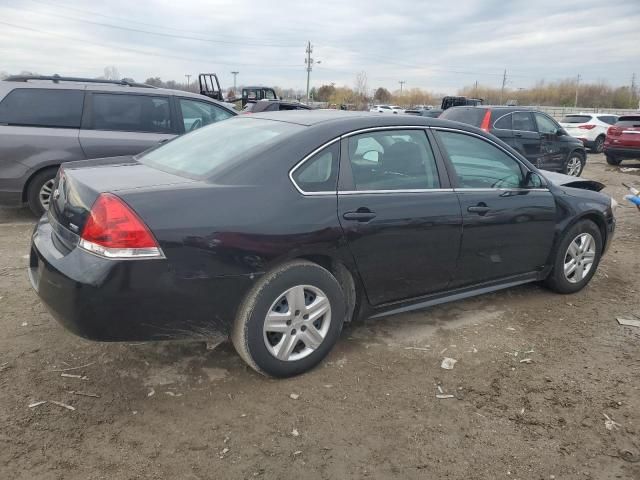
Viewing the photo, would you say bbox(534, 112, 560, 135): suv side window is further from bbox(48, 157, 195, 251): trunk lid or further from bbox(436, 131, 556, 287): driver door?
bbox(48, 157, 195, 251): trunk lid

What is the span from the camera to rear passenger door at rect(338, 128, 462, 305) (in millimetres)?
3262

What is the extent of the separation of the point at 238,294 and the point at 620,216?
752 cm

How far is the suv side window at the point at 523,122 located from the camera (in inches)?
424

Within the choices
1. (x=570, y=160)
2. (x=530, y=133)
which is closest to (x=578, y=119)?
(x=570, y=160)

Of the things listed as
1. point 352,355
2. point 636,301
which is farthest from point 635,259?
point 352,355

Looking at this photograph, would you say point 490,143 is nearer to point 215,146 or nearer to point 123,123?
point 215,146

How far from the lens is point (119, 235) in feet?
8.42

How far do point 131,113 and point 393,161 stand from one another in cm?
454

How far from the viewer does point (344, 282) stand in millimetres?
3359

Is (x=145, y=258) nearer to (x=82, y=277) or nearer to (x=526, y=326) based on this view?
(x=82, y=277)

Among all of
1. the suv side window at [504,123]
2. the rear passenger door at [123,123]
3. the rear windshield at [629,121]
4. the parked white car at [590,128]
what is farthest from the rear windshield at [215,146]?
the parked white car at [590,128]

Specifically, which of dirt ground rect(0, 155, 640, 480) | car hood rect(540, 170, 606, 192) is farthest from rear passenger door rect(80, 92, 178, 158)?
car hood rect(540, 170, 606, 192)

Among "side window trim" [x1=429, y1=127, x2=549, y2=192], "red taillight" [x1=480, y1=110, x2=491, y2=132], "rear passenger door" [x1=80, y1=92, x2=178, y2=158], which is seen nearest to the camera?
"side window trim" [x1=429, y1=127, x2=549, y2=192]

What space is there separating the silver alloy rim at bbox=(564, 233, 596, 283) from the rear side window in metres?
5.70
